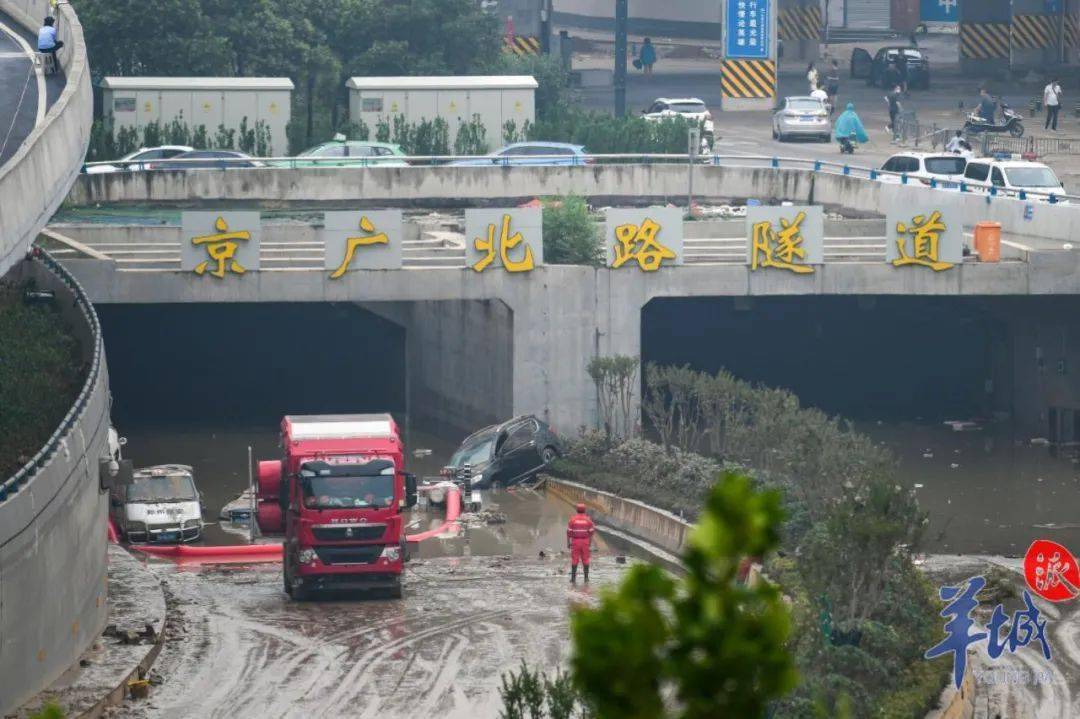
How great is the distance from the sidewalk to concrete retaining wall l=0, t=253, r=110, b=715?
0.52 ft

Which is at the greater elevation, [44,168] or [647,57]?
[647,57]

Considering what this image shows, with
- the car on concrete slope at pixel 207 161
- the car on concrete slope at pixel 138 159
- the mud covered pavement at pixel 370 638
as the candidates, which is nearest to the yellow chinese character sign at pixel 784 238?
the mud covered pavement at pixel 370 638

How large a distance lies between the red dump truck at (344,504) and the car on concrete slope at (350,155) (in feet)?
75.0

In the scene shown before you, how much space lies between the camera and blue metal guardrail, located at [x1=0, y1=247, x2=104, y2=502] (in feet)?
65.9

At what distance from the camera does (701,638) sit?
4.12 m

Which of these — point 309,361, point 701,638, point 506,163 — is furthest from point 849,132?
point 701,638

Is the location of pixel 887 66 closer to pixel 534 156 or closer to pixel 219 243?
pixel 534 156

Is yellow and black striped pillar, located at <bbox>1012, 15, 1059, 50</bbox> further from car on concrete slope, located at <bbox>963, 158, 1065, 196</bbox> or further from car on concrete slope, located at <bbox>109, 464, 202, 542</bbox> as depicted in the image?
car on concrete slope, located at <bbox>109, 464, 202, 542</bbox>

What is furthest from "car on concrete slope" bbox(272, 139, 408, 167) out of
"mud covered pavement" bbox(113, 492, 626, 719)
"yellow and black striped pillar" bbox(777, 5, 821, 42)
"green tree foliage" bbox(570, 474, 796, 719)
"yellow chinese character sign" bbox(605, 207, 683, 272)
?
"green tree foliage" bbox(570, 474, 796, 719)

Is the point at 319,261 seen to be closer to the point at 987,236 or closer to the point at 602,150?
the point at 987,236

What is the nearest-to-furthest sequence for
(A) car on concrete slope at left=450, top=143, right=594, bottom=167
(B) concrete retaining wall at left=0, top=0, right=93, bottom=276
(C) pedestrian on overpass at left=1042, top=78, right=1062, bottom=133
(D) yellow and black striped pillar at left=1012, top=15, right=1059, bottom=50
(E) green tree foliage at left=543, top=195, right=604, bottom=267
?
(B) concrete retaining wall at left=0, top=0, right=93, bottom=276
(E) green tree foliage at left=543, top=195, right=604, bottom=267
(A) car on concrete slope at left=450, top=143, right=594, bottom=167
(C) pedestrian on overpass at left=1042, top=78, right=1062, bottom=133
(D) yellow and black striped pillar at left=1012, top=15, right=1059, bottom=50

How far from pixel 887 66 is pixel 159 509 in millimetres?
46433

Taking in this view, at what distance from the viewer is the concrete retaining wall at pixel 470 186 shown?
47.6 meters

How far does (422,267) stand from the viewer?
125 feet
